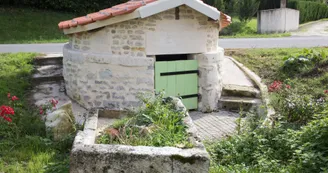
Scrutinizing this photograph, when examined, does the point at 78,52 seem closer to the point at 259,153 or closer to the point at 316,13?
the point at 259,153

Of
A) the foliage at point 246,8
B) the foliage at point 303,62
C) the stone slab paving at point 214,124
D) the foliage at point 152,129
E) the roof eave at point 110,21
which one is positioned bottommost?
the stone slab paving at point 214,124

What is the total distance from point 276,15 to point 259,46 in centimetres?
803

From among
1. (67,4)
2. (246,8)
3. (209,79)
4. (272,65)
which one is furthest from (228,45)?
(67,4)

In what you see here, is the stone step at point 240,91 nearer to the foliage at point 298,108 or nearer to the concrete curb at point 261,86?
the concrete curb at point 261,86

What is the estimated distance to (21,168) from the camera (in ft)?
15.8

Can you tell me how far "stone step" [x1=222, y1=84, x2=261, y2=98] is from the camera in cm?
973

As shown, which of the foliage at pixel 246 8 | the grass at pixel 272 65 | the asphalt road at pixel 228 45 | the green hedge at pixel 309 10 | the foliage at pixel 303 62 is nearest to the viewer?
the grass at pixel 272 65

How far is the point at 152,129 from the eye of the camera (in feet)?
15.0

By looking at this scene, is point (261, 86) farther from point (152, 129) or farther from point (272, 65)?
point (152, 129)

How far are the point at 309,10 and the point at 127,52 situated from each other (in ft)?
78.0

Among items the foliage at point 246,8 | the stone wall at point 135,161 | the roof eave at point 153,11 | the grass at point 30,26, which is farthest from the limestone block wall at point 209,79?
the foliage at point 246,8

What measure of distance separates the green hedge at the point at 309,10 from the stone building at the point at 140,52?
64.5 feet

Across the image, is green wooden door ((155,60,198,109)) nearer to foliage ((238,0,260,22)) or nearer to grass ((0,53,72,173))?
grass ((0,53,72,173))

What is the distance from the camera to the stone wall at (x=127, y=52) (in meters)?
8.26
